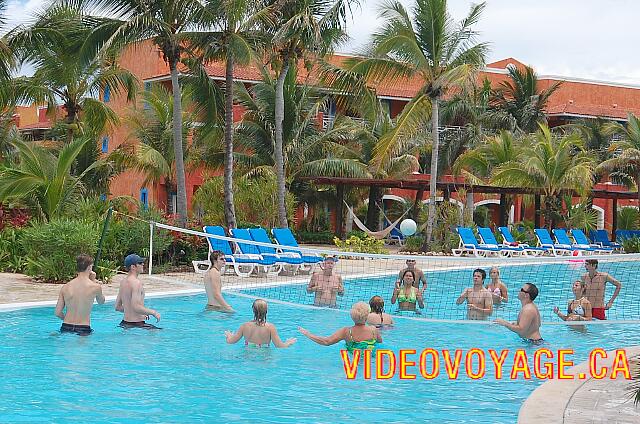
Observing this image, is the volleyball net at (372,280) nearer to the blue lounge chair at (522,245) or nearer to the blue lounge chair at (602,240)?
the blue lounge chair at (522,245)

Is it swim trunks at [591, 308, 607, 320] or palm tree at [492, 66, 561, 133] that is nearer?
swim trunks at [591, 308, 607, 320]

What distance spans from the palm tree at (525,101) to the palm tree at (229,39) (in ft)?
68.3

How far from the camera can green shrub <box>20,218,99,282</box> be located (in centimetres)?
1723

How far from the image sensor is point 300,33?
25375mm

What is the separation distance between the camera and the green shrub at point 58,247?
56.5ft

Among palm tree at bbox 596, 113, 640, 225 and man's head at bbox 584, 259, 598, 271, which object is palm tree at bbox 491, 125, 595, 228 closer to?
palm tree at bbox 596, 113, 640, 225

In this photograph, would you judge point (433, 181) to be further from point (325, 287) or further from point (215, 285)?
point (215, 285)

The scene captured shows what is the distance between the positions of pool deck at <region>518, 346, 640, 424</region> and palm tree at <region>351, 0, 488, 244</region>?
19990mm

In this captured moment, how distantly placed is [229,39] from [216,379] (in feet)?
47.4

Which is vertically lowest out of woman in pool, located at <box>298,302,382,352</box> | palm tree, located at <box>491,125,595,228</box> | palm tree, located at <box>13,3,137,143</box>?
woman in pool, located at <box>298,302,382,352</box>

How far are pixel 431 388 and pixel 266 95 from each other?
2292 cm

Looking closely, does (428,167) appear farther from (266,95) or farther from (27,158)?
(27,158)

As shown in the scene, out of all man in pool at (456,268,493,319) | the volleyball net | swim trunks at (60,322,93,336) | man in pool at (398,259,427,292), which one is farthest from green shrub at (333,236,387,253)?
swim trunks at (60,322,93,336)

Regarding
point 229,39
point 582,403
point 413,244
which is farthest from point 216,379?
point 413,244
